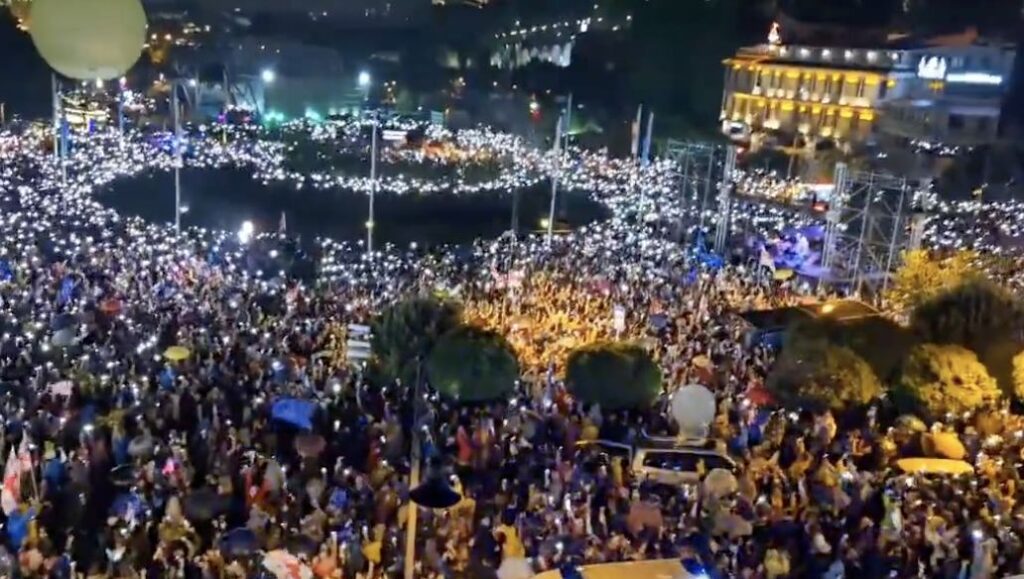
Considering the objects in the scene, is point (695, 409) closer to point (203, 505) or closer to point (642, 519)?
point (642, 519)

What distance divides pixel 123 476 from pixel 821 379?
7429 mm

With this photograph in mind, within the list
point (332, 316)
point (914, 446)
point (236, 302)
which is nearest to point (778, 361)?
point (914, 446)

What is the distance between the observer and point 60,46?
7.89m

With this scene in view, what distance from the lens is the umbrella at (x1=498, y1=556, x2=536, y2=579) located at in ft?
27.1

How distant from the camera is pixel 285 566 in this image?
25.8 ft

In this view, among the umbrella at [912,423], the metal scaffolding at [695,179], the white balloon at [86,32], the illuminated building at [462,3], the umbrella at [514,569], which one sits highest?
the illuminated building at [462,3]

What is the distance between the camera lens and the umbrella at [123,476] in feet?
30.9

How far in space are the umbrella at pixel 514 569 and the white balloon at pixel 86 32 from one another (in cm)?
484

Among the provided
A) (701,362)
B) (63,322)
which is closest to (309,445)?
(63,322)

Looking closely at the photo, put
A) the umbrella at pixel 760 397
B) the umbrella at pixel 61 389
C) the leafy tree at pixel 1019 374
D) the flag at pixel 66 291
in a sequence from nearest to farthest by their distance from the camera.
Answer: the umbrella at pixel 61 389
the umbrella at pixel 760 397
the leafy tree at pixel 1019 374
the flag at pixel 66 291

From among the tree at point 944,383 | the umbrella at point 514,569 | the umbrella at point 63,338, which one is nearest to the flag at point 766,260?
the tree at point 944,383

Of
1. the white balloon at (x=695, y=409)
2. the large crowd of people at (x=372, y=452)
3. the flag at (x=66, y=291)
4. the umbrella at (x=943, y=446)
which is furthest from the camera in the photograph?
the flag at (x=66, y=291)

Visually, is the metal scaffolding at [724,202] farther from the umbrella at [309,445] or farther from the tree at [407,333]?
the umbrella at [309,445]

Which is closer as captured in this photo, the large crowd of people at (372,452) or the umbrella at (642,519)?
the large crowd of people at (372,452)
